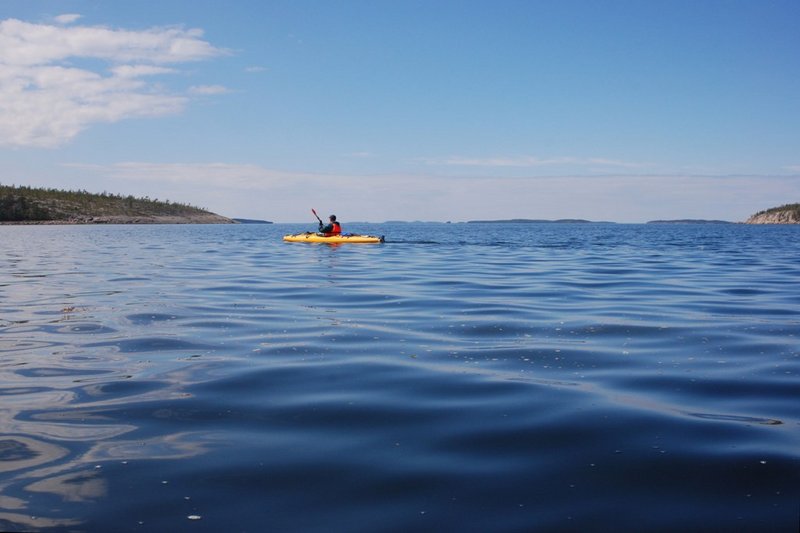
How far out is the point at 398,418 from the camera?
6.10m

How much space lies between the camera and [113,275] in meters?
20.8

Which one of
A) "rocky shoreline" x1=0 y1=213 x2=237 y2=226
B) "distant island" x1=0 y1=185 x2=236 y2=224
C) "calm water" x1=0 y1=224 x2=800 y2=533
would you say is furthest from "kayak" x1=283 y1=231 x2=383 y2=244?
"distant island" x1=0 y1=185 x2=236 y2=224

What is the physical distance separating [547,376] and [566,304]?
6726 millimetres

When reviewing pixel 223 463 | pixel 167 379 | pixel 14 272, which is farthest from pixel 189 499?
pixel 14 272

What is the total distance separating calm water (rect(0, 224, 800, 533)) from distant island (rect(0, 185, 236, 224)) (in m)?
105

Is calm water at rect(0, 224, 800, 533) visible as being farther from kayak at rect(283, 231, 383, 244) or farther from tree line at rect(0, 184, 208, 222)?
tree line at rect(0, 184, 208, 222)

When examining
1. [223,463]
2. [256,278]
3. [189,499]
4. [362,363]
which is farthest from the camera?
[256,278]

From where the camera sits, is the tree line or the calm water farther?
the tree line

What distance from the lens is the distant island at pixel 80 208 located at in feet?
341

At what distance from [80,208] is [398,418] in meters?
126

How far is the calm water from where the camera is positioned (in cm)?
422

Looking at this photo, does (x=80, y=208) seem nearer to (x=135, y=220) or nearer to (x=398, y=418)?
(x=135, y=220)

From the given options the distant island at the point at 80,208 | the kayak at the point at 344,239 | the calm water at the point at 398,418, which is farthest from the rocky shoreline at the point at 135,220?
the calm water at the point at 398,418

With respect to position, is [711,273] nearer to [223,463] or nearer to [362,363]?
[362,363]
